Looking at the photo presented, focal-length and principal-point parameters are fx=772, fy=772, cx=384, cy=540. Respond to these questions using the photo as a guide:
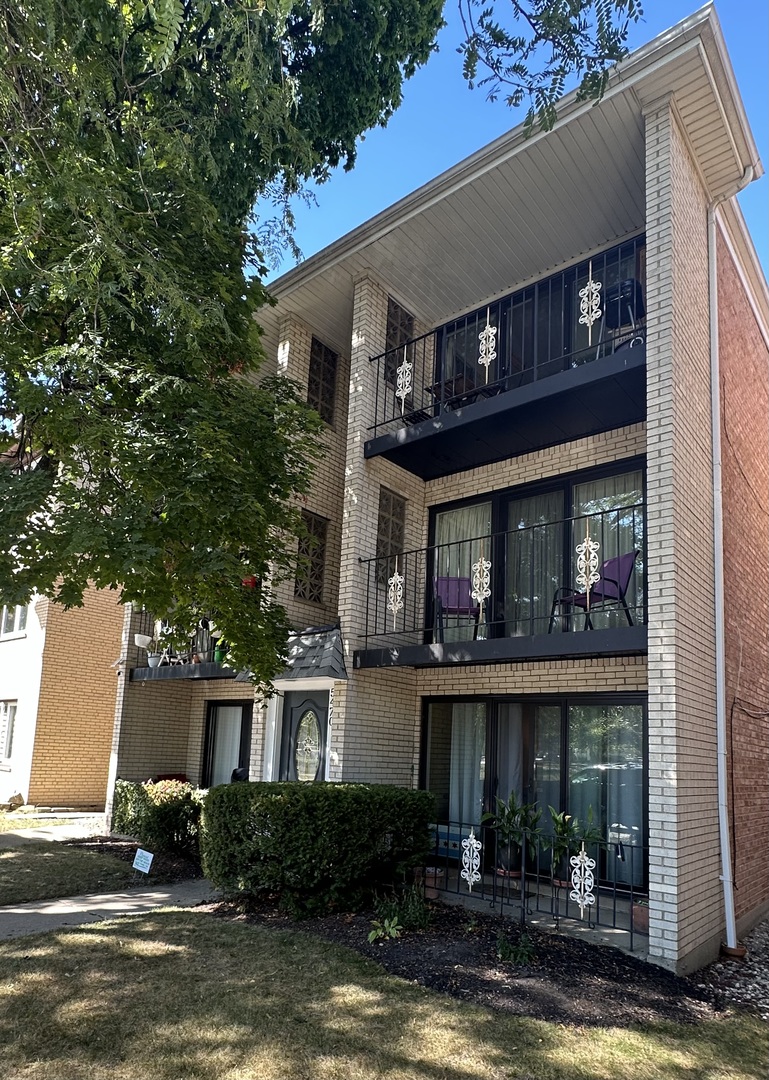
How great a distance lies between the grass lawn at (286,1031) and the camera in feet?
14.5

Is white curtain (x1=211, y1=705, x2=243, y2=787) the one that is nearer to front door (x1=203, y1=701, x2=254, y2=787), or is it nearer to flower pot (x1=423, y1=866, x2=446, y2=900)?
front door (x1=203, y1=701, x2=254, y2=787)

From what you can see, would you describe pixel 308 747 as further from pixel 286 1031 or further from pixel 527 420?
pixel 286 1031

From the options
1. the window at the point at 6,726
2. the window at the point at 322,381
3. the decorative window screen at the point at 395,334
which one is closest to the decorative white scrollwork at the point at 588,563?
the decorative window screen at the point at 395,334

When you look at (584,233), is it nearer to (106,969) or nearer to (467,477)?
(467,477)

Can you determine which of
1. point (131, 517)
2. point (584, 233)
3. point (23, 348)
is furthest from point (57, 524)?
point (584, 233)

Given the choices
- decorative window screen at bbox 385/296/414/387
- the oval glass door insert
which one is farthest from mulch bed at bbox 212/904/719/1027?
decorative window screen at bbox 385/296/414/387

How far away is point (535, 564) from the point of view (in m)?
10.0

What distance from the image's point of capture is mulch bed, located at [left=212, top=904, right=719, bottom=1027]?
5375mm

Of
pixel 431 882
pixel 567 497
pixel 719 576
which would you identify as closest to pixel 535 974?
pixel 431 882

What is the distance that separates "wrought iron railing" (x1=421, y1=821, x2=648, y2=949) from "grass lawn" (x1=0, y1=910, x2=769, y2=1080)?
164cm

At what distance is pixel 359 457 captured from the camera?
10.4 meters

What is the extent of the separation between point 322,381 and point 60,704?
951 centimetres

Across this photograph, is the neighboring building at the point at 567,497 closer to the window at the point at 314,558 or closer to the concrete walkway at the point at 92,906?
the window at the point at 314,558

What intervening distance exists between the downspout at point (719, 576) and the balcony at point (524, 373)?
2.67ft
